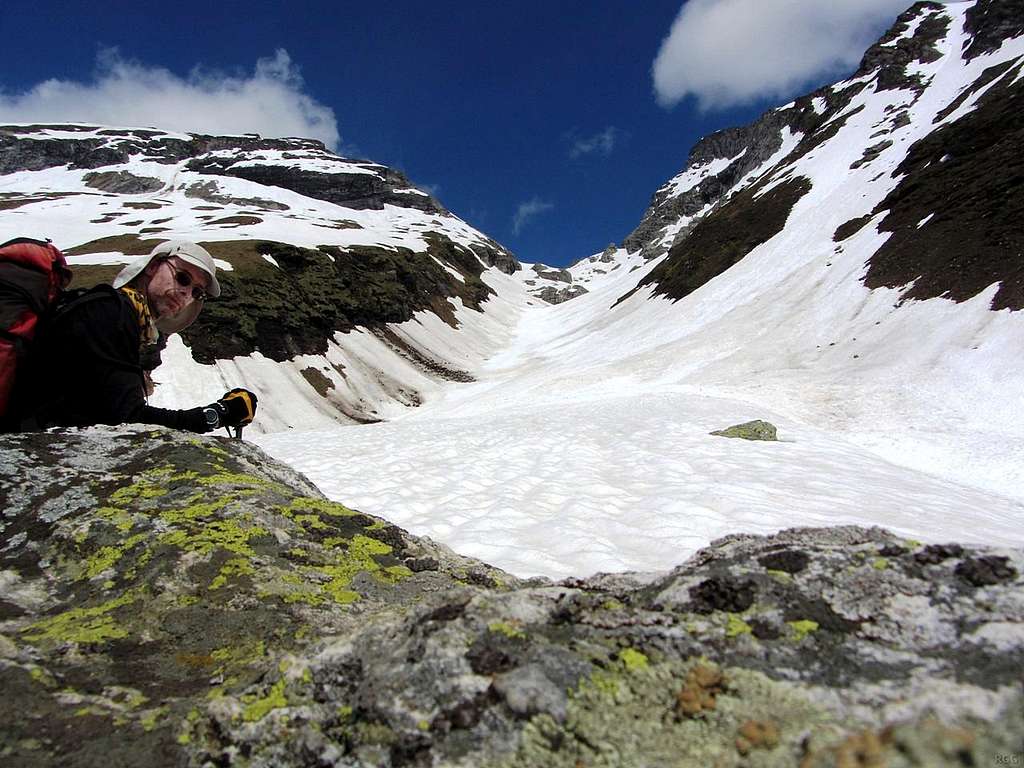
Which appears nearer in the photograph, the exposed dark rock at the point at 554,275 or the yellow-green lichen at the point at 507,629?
the yellow-green lichen at the point at 507,629

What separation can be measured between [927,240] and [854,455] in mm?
21840

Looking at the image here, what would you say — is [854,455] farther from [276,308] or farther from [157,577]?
[276,308]

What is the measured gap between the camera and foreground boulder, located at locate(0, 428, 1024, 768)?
5.42 feet

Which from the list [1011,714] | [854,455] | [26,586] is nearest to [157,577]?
[26,586]

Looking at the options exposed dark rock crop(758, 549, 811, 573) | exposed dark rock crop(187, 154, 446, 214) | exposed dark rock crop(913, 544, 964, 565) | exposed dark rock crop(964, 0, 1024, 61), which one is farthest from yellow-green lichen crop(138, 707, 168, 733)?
exposed dark rock crop(187, 154, 446, 214)

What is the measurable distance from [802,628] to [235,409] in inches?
224

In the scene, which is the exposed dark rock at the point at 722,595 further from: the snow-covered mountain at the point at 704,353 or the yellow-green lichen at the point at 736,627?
the snow-covered mountain at the point at 704,353

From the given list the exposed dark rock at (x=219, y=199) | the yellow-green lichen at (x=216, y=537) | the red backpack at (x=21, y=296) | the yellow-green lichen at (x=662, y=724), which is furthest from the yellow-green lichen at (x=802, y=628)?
the exposed dark rock at (x=219, y=199)

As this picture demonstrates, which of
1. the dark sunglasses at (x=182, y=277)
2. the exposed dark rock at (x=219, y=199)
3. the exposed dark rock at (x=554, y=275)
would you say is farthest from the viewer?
the exposed dark rock at (x=554, y=275)

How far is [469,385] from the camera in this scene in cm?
5197

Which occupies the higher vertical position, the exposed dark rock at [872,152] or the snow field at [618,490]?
the exposed dark rock at [872,152]

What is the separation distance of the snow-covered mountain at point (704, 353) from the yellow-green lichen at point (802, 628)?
4.18 m

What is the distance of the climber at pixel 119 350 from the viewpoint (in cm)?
459

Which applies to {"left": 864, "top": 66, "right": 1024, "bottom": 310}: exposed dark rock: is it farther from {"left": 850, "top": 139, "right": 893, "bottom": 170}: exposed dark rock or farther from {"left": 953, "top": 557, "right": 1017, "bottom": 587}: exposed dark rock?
{"left": 953, "top": 557, "right": 1017, "bottom": 587}: exposed dark rock
